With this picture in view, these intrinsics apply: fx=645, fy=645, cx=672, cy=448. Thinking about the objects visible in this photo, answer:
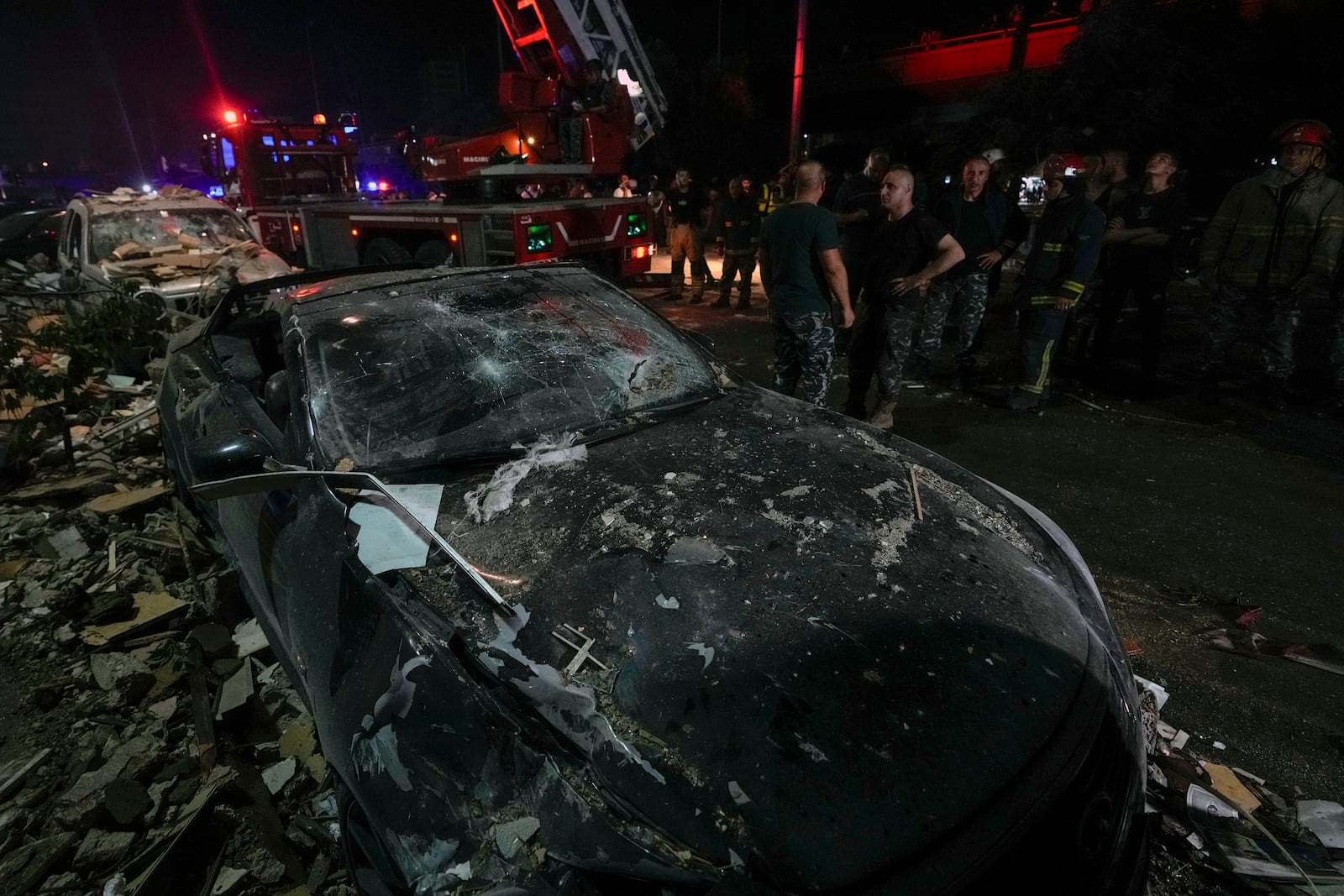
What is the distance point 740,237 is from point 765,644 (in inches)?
Result: 307

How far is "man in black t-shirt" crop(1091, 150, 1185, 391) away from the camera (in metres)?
5.27

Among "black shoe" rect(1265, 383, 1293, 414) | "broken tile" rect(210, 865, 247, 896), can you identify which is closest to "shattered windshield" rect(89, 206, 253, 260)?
"broken tile" rect(210, 865, 247, 896)

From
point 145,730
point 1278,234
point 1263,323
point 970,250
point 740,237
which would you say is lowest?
point 145,730

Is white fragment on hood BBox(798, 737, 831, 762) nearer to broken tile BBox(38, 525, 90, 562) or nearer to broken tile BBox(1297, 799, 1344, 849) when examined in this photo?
broken tile BBox(1297, 799, 1344, 849)

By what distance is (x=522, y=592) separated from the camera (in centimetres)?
155

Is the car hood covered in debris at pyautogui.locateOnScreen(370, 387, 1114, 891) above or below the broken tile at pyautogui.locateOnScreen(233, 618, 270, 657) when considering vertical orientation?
above

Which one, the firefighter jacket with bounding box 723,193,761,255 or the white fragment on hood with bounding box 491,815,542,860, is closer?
the white fragment on hood with bounding box 491,815,542,860

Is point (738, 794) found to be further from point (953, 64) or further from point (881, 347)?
point (953, 64)

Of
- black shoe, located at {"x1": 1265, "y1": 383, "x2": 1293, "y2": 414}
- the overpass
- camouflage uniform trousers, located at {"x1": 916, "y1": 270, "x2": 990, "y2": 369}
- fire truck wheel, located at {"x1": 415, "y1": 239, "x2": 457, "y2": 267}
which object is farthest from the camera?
the overpass

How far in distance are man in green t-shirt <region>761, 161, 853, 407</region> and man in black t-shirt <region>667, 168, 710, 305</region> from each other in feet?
17.3

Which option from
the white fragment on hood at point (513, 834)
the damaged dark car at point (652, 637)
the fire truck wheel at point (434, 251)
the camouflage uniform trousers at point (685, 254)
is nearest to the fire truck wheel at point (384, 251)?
the fire truck wheel at point (434, 251)

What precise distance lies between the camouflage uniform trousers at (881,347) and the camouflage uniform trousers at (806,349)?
515mm

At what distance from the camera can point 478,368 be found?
2303mm

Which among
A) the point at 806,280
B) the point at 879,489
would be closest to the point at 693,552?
the point at 879,489
